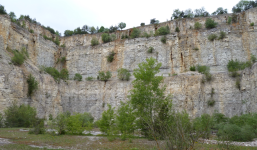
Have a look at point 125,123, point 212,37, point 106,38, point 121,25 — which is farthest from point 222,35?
point 125,123

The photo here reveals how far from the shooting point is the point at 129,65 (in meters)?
41.9

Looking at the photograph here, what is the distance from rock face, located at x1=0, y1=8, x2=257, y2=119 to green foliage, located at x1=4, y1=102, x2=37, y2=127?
2.59 meters

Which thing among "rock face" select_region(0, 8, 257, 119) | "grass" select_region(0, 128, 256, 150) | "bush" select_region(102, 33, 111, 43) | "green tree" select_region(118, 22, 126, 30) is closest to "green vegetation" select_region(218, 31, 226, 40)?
"rock face" select_region(0, 8, 257, 119)

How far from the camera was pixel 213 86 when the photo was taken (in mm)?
31547

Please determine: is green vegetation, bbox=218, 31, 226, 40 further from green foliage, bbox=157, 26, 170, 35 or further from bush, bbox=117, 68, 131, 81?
bush, bbox=117, 68, 131, 81

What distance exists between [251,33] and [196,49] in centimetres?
927

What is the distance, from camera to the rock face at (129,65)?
28953mm

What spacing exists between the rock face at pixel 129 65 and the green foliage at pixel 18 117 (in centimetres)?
259

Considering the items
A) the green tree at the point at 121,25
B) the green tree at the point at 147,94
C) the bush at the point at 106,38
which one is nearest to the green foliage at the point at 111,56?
the bush at the point at 106,38

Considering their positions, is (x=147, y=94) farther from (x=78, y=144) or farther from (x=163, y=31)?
(x=163, y=31)

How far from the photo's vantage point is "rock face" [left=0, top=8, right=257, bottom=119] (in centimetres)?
2895

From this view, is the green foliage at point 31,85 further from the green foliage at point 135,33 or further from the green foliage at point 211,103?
the green foliage at point 211,103

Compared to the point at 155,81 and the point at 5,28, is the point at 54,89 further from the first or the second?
the point at 155,81

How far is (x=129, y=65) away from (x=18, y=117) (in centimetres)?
2290
